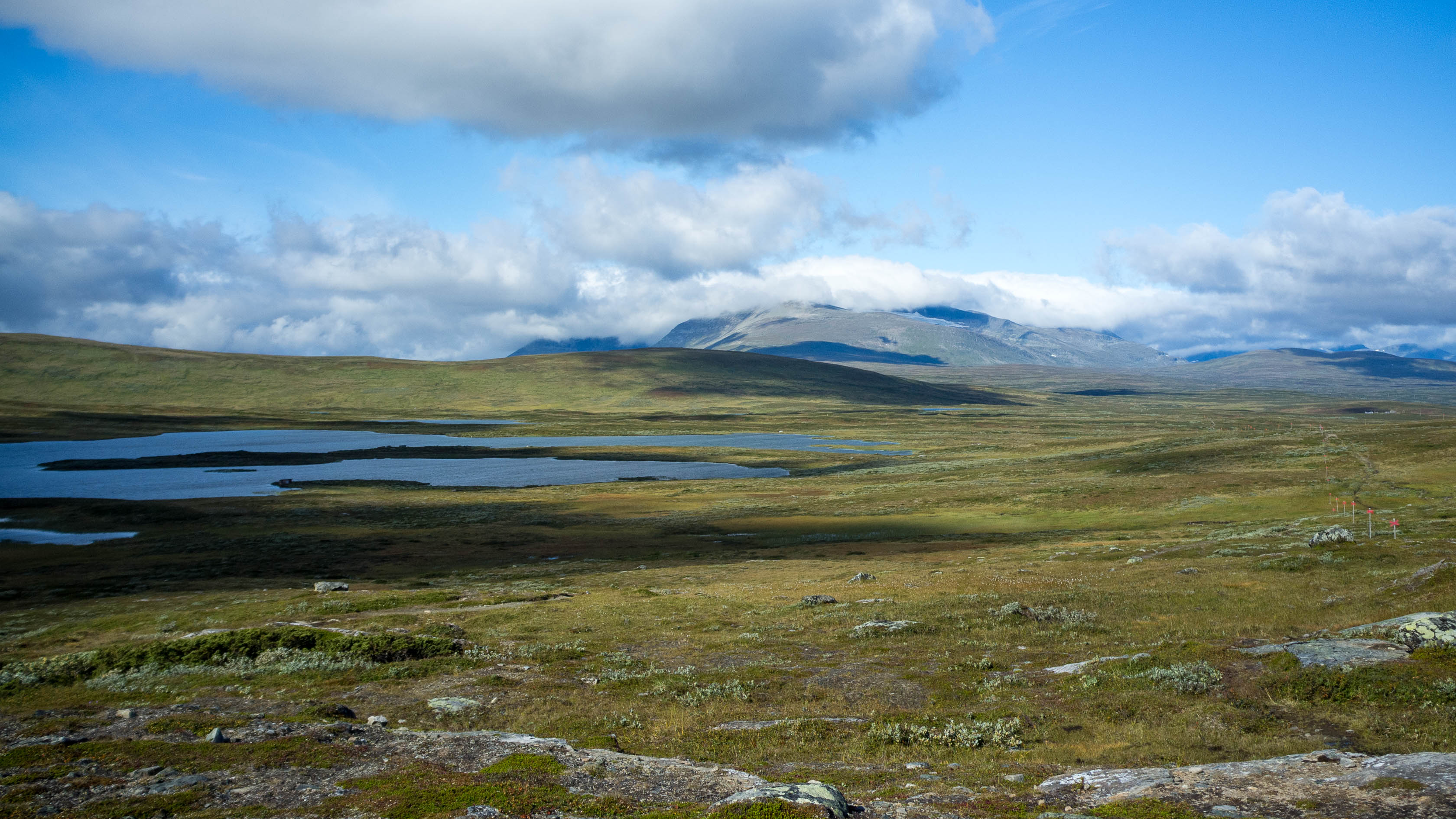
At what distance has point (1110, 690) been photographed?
19.5m

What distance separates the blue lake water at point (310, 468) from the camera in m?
109

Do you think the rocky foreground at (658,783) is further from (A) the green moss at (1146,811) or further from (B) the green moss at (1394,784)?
(A) the green moss at (1146,811)

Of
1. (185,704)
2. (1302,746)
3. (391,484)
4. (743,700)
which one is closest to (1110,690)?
(1302,746)

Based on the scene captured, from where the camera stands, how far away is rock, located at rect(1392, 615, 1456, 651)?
17.9 m

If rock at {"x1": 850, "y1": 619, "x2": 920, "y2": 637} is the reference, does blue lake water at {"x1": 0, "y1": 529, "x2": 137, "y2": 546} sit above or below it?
below

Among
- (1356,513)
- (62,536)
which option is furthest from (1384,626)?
(62,536)

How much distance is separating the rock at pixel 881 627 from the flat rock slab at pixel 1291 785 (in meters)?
15.6

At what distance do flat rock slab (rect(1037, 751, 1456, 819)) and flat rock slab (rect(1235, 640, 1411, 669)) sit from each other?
5613 millimetres

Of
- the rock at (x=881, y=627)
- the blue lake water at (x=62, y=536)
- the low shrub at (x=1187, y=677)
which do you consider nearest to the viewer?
the low shrub at (x=1187, y=677)

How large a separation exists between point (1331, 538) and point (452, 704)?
4678 cm

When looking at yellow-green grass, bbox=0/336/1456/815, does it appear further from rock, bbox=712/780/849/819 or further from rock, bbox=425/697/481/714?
rock, bbox=712/780/849/819

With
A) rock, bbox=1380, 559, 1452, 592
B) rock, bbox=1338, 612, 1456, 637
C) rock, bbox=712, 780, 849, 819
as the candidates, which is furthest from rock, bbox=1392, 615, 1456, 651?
rock, bbox=712, 780, 849, 819

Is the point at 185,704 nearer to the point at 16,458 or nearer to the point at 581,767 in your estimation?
the point at 581,767

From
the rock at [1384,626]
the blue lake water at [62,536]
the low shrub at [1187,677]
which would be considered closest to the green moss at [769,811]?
the low shrub at [1187,677]
